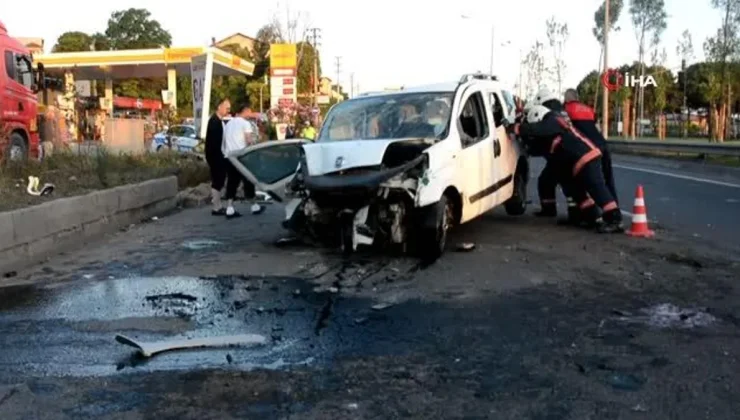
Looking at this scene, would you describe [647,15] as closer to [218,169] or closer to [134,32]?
[218,169]

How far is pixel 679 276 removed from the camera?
7.55 metres

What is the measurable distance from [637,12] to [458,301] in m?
49.9

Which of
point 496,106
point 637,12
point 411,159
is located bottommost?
point 411,159

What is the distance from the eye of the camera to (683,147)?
26.8m

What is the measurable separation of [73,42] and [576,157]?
95.3m

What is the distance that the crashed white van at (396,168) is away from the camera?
8.20 m

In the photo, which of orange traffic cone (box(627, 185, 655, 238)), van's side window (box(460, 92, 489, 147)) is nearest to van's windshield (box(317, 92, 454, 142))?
van's side window (box(460, 92, 489, 147))

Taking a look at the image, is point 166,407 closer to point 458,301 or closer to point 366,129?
point 458,301

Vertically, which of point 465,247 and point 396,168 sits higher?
point 396,168

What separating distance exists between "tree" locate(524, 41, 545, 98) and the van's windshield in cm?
4641

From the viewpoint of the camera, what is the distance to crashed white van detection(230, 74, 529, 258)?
26.9 ft

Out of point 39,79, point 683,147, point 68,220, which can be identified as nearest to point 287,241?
point 68,220

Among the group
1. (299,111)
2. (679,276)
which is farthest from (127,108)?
(679,276)

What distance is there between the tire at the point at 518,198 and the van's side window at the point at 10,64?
12.2 meters
